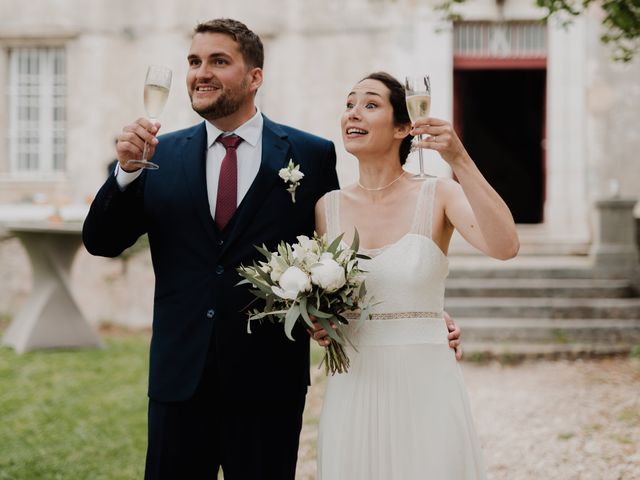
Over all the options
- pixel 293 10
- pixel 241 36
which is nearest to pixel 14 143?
pixel 293 10

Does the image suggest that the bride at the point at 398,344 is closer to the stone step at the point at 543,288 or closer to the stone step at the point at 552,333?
the stone step at the point at 552,333

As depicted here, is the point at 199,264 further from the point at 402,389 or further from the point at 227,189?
the point at 402,389

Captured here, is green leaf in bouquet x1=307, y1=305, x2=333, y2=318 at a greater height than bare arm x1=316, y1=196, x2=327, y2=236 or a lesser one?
lesser

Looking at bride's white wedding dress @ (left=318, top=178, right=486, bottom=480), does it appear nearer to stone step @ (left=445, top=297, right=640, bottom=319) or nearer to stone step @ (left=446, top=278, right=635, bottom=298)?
stone step @ (left=445, top=297, right=640, bottom=319)

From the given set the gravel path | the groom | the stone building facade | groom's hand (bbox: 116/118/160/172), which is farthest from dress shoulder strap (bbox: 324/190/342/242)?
the stone building facade

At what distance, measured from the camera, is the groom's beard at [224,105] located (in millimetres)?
2998

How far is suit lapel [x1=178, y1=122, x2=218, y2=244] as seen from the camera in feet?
9.72

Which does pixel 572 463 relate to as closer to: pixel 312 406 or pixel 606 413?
pixel 606 413

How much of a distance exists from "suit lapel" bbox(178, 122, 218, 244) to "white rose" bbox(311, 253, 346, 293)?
47 centimetres

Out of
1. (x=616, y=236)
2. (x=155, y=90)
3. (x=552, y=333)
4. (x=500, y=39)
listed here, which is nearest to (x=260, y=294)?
(x=155, y=90)

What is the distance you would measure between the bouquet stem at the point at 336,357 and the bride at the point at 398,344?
0.06 meters

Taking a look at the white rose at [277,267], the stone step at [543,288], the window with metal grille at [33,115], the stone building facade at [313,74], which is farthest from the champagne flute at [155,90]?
the window with metal grille at [33,115]

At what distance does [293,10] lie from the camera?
1231cm

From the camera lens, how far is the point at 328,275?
2654 millimetres
